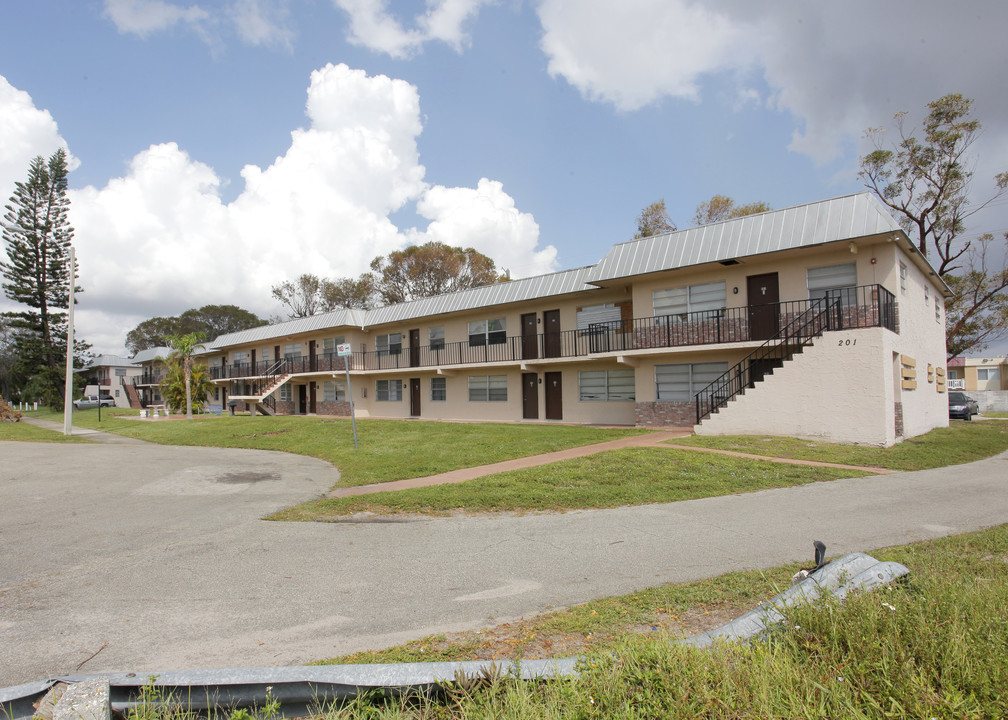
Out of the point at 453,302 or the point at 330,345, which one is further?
the point at 330,345

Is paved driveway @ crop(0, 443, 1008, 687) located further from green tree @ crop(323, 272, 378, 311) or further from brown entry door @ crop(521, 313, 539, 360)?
green tree @ crop(323, 272, 378, 311)

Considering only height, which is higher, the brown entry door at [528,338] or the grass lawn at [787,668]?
the brown entry door at [528,338]

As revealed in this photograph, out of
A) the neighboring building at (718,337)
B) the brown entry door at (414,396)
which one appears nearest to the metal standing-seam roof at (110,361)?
the brown entry door at (414,396)

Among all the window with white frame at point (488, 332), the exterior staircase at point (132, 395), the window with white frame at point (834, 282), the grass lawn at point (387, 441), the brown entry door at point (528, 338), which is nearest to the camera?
the grass lawn at point (387, 441)

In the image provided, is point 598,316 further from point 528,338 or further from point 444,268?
point 444,268

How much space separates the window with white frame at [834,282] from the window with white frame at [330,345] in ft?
83.0

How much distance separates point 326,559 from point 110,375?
76.7 metres

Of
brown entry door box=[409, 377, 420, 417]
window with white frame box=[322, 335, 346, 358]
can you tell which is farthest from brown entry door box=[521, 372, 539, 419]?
window with white frame box=[322, 335, 346, 358]

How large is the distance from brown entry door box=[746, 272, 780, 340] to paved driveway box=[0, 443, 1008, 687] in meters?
8.04

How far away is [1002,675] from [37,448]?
2208cm

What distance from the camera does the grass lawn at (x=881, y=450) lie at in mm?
12367

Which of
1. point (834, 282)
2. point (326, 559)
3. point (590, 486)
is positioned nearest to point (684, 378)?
point (834, 282)

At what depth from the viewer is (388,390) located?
3331 cm

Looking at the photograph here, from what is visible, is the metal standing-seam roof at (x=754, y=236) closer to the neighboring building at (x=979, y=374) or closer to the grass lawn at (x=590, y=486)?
the grass lawn at (x=590, y=486)
